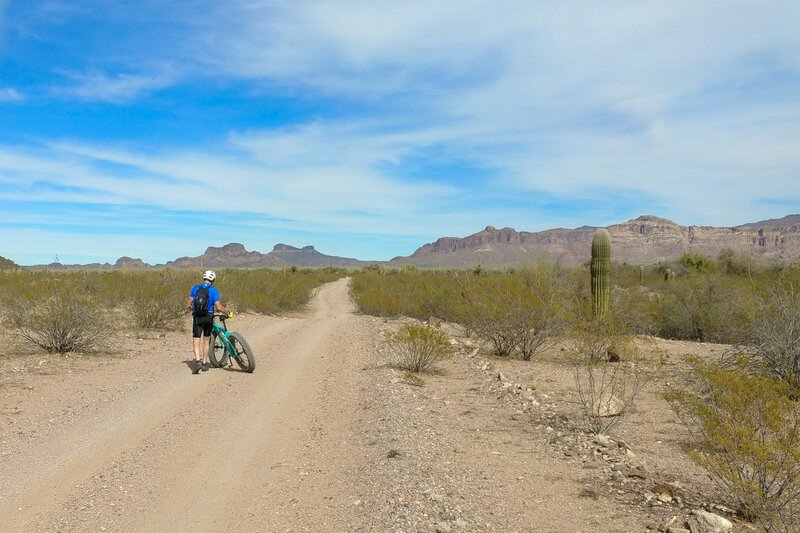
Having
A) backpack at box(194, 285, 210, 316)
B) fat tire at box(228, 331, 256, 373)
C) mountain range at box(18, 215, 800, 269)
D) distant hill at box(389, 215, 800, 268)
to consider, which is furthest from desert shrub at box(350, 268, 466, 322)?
mountain range at box(18, 215, 800, 269)

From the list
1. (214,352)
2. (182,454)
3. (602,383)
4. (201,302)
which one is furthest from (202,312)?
(602,383)

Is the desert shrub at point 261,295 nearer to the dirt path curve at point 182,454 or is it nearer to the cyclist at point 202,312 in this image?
the cyclist at point 202,312

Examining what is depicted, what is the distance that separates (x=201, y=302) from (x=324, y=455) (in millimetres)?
5510

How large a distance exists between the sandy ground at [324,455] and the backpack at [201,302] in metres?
1.21

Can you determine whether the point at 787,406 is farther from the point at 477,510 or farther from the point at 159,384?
the point at 159,384

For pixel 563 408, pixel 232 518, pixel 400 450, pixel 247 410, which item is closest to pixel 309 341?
pixel 247 410

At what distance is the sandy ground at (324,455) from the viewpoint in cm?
476

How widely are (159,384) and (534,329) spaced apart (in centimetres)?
856

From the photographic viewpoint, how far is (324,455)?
6.33 meters

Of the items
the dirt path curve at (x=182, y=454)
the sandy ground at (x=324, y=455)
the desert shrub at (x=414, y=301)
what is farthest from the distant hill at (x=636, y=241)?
the dirt path curve at (x=182, y=454)

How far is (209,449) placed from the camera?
6.33m

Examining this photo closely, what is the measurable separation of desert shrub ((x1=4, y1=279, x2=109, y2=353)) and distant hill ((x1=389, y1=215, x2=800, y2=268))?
9767 cm

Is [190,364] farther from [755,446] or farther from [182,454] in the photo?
[755,446]

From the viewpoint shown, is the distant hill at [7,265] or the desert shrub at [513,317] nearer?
the desert shrub at [513,317]
